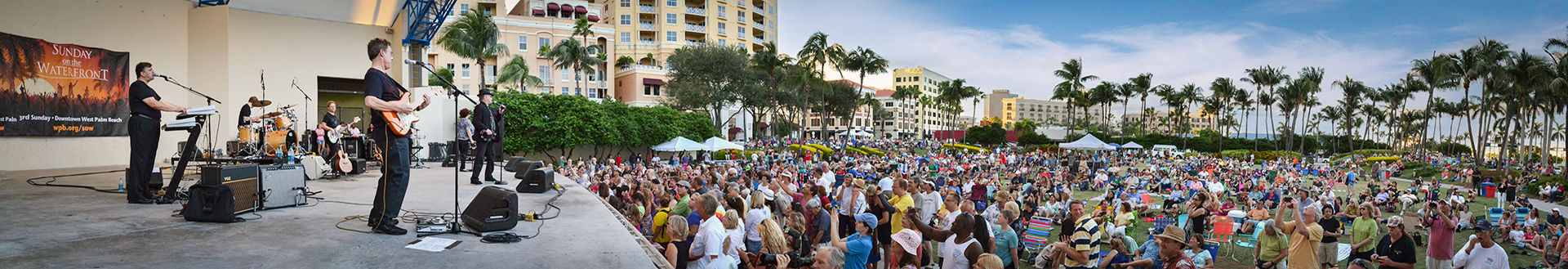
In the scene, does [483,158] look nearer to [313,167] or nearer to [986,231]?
[313,167]

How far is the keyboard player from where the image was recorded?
5.12 meters

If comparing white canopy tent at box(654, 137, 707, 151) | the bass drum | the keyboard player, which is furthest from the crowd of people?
white canopy tent at box(654, 137, 707, 151)

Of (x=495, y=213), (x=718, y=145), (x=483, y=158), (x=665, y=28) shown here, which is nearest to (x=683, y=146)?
(x=718, y=145)

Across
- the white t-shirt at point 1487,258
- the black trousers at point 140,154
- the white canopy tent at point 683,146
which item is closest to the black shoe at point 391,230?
the black trousers at point 140,154

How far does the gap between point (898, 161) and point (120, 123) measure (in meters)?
20.9

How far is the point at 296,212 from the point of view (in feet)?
17.1

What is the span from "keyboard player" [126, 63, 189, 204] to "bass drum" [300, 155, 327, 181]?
2688mm

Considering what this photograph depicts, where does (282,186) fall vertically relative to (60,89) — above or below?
below

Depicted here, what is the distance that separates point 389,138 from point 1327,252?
27.0 feet

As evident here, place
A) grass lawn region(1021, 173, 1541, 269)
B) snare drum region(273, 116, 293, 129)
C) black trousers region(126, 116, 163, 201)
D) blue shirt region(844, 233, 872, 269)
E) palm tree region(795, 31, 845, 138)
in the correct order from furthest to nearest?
palm tree region(795, 31, 845, 138), snare drum region(273, 116, 293, 129), grass lawn region(1021, 173, 1541, 269), blue shirt region(844, 233, 872, 269), black trousers region(126, 116, 163, 201)

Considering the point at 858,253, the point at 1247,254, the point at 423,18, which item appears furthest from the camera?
the point at 423,18

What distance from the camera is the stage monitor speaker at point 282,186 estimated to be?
17.2ft

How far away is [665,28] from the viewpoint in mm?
58438

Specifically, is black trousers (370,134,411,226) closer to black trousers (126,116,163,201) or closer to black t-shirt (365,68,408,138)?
black t-shirt (365,68,408,138)
